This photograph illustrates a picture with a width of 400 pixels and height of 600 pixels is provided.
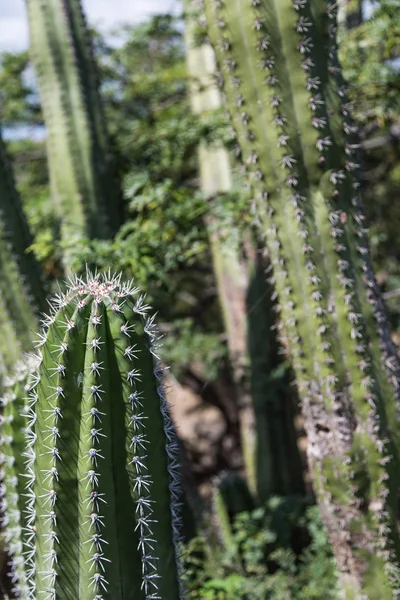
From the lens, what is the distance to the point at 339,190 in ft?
10.7

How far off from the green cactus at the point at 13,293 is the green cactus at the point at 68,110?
69 centimetres

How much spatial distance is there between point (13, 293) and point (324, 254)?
6.85 ft

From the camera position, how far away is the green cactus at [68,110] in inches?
205

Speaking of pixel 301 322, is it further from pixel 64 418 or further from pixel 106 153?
pixel 106 153

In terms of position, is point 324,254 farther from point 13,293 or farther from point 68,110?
point 68,110

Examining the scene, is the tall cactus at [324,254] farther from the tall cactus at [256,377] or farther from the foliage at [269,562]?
the tall cactus at [256,377]

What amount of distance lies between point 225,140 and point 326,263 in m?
2.12

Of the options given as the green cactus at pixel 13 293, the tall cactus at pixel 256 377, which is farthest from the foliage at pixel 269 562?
the green cactus at pixel 13 293

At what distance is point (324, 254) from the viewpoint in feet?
10.6

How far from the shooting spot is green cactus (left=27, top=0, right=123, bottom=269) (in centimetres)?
521

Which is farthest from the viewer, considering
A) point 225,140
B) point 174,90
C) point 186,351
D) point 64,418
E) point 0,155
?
point 174,90

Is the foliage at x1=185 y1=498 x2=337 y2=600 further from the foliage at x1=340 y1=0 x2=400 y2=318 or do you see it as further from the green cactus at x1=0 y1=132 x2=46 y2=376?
the foliage at x1=340 y1=0 x2=400 y2=318

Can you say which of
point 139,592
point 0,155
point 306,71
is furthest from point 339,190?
point 0,155

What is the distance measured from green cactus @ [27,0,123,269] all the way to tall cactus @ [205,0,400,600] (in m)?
2.13
